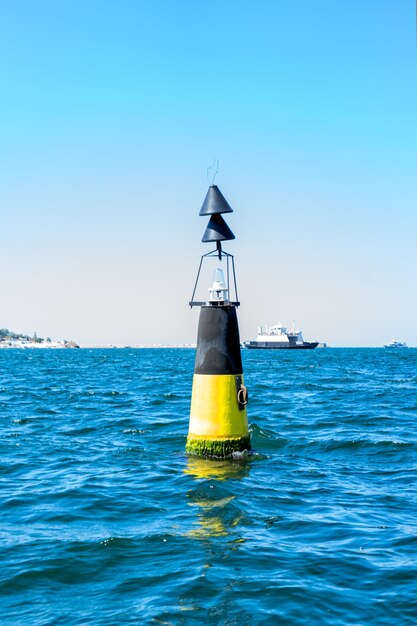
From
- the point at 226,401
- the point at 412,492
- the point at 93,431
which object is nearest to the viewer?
the point at 412,492

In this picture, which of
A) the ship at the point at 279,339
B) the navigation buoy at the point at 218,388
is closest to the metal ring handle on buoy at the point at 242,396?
the navigation buoy at the point at 218,388

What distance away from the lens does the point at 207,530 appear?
9203 mm

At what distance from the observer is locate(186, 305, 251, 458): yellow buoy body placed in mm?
13164

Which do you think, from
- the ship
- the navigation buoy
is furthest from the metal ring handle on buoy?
the ship

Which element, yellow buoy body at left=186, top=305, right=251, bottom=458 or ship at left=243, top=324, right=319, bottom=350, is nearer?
yellow buoy body at left=186, top=305, right=251, bottom=458

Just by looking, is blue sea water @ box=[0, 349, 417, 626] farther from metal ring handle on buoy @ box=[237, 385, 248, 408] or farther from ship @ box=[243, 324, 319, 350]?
ship @ box=[243, 324, 319, 350]

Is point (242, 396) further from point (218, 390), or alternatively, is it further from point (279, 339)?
point (279, 339)

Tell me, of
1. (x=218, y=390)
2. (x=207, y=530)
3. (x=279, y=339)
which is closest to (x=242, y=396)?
(x=218, y=390)

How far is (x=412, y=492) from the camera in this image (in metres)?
11.5

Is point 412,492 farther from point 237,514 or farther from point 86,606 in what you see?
point 86,606

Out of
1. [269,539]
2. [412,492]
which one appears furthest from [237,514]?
[412,492]

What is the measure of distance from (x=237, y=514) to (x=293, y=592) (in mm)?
2927

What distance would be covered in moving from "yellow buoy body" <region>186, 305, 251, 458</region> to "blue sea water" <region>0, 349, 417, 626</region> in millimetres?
442

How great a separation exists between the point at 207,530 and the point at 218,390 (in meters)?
4.16
